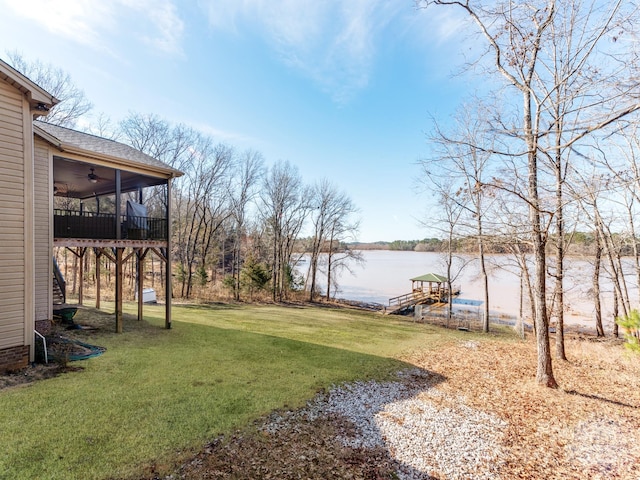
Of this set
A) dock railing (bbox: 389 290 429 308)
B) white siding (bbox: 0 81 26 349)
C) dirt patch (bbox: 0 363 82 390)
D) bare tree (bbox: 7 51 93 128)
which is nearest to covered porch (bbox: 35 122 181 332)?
white siding (bbox: 0 81 26 349)

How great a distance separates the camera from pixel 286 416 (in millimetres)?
4625

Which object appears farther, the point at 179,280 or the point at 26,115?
the point at 179,280

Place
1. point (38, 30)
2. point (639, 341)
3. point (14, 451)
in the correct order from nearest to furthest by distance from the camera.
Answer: point (639, 341), point (14, 451), point (38, 30)

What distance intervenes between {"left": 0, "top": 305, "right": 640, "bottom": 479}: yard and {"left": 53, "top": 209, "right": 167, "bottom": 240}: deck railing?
2768 millimetres

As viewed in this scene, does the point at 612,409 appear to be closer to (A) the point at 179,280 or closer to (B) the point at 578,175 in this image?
(B) the point at 578,175

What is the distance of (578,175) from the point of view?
7754 mm

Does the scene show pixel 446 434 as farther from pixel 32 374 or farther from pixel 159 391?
pixel 32 374

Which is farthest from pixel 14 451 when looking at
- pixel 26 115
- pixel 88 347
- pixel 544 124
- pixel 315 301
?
pixel 315 301

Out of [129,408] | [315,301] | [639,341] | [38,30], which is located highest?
[38,30]

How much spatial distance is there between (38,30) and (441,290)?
2975cm

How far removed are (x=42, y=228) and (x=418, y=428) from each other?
9.49 m

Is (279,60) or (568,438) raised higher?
(279,60)

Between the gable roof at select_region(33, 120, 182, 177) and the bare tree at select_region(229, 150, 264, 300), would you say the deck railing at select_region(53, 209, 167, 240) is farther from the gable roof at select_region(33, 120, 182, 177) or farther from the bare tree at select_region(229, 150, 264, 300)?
the bare tree at select_region(229, 150, 264, 300)

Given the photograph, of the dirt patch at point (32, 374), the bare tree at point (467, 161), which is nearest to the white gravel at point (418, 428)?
the bare tree at point (467, 161)
